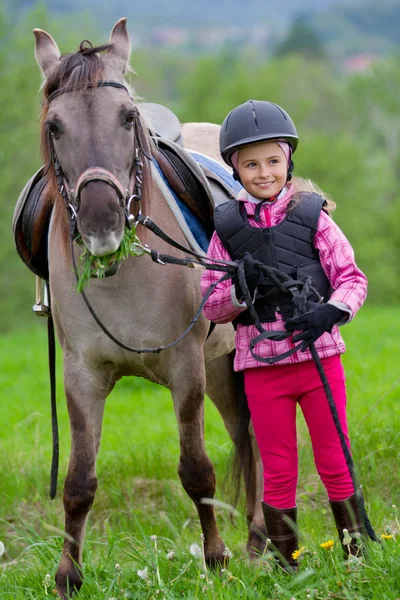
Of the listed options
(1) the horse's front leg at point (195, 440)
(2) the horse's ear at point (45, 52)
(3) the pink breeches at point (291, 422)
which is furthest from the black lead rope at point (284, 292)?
(2) the horse's ear at point (45, 52)

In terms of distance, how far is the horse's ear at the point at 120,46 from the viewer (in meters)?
3.48

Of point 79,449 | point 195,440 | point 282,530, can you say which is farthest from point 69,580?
point 282,530

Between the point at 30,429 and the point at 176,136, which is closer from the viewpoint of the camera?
the point at 176,136

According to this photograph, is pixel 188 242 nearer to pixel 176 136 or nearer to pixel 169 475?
pixel 176 136

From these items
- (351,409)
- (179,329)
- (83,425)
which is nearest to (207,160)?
(179,329)

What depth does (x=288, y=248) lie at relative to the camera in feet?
10.5

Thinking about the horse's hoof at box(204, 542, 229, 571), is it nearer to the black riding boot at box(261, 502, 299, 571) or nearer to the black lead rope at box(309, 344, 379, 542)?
the black riding boot at box(261, 502, 299, 571)

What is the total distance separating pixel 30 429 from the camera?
7.98 m

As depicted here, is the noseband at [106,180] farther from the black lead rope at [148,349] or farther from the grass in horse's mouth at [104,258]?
the black lead rope at [148,349]

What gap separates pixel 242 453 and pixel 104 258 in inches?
77.5

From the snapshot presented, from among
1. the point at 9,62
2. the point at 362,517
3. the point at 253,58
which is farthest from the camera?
the point at 253,58

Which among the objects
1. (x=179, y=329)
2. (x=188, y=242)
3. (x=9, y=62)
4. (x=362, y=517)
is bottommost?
(x=362, y=517)

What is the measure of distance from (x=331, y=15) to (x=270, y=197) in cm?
16538

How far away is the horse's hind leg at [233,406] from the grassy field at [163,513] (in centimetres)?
16
